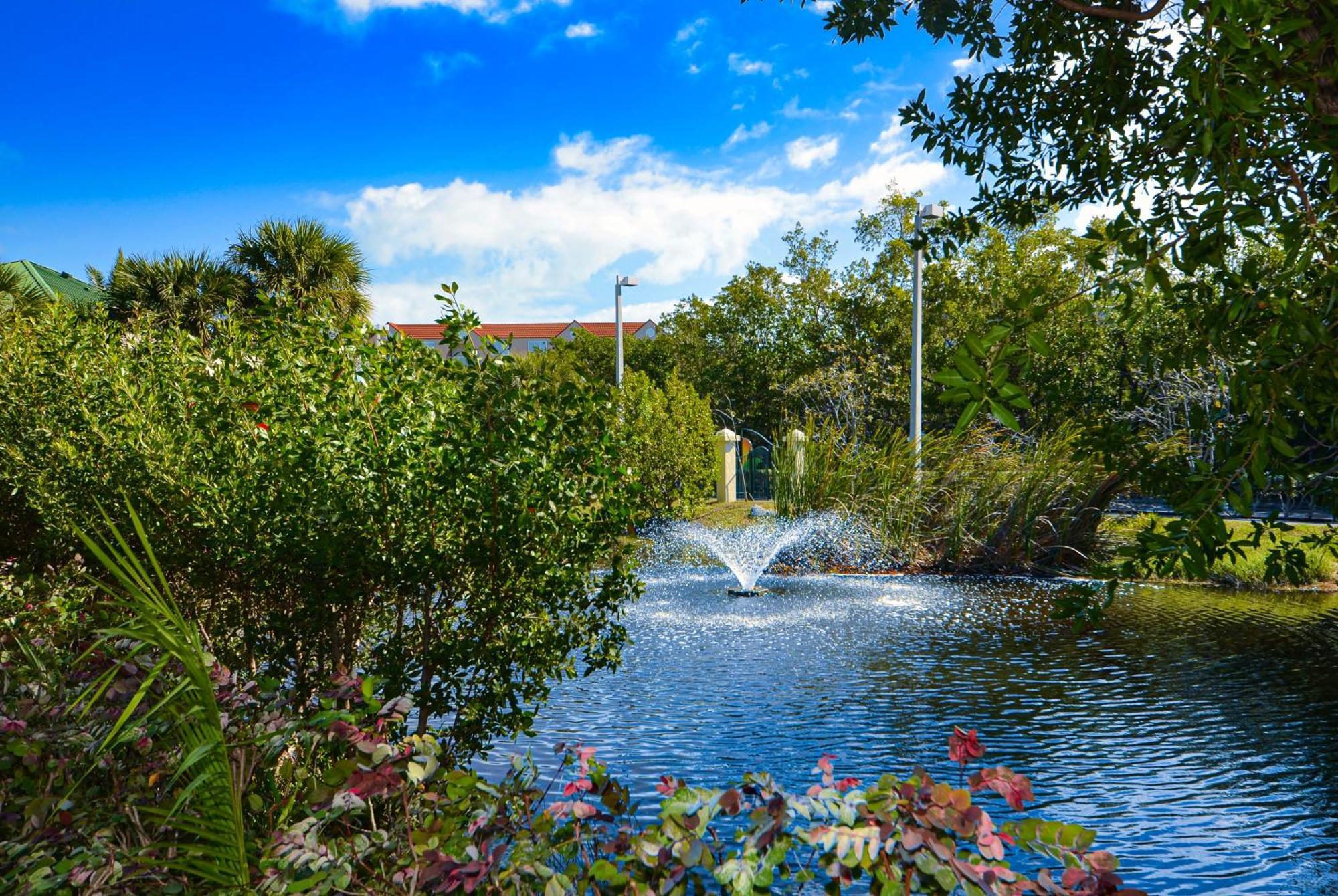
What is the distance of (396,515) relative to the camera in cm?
398

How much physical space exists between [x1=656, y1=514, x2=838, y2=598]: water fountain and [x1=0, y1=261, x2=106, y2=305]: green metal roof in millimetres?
19813

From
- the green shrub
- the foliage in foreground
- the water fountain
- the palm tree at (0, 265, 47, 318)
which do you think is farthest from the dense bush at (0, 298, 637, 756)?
the palm tree at (0, 265, 47, 318)

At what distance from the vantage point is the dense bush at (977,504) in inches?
566

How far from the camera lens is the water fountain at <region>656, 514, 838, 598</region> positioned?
574 inches

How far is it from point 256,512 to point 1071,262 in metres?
30.8

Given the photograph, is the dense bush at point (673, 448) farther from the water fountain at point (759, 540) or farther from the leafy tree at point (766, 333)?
the leafy tree at point (766, 333)

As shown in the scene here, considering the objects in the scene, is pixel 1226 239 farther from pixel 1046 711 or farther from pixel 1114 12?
pixel 1046 711

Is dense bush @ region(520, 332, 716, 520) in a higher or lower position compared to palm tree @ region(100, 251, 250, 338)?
lower

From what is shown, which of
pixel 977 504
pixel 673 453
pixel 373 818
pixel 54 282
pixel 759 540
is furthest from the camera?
pixel 54 282

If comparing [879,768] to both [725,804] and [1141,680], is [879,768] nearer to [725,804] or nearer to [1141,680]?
[1141,680]

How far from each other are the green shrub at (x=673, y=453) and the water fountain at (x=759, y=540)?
205 cm

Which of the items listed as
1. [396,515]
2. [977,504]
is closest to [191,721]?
[396,515]

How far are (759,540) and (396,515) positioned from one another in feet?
38.4

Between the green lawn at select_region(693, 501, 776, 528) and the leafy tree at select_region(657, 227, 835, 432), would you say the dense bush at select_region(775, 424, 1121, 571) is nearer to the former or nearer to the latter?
the green lawn at select_region(693, 501, 776, 528)
